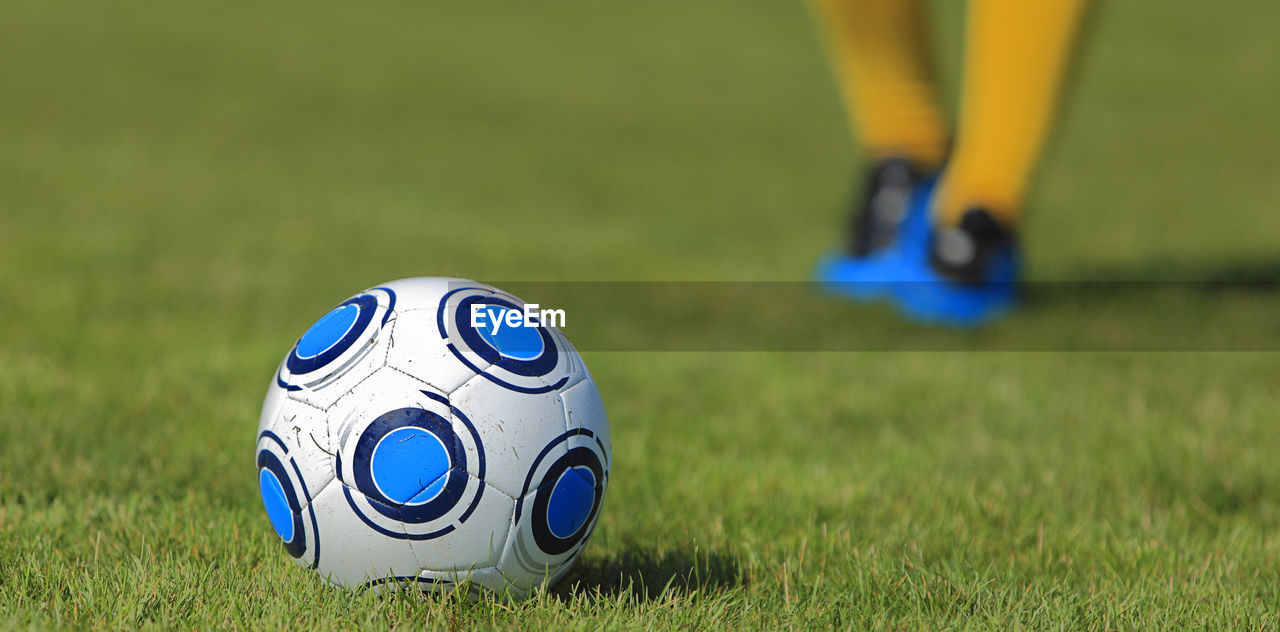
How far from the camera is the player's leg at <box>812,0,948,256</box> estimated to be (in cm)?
556

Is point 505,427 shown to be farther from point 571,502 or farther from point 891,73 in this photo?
point 891,73

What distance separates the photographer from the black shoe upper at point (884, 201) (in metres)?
5.71

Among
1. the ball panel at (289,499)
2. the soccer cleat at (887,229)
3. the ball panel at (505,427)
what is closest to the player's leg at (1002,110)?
the soccer cleat at (887,229)

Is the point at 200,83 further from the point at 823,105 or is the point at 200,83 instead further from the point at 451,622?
the point at 451,622

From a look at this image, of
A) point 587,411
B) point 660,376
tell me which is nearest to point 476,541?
point 587,411

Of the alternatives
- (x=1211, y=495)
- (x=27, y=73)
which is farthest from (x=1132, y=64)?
(x=1211, y=495)

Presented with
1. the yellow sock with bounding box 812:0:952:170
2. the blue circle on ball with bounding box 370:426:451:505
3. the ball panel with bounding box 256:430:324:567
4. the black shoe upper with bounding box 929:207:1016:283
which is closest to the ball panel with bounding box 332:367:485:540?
the blue circle on ball with bounding box 370:426:451:505

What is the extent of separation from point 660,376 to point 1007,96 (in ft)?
6.56

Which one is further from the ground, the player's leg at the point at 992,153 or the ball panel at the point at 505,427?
the player's leg at the point at 992,153

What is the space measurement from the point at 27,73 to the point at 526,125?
209 inches

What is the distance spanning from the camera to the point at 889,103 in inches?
224

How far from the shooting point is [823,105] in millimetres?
15266

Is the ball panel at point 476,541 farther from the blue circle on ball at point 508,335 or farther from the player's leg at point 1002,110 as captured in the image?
the player's leg at point 1002,110

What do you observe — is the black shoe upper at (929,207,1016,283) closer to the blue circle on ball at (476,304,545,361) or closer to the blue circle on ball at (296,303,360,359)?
the blue circle on ball at (476,304,545,361)
